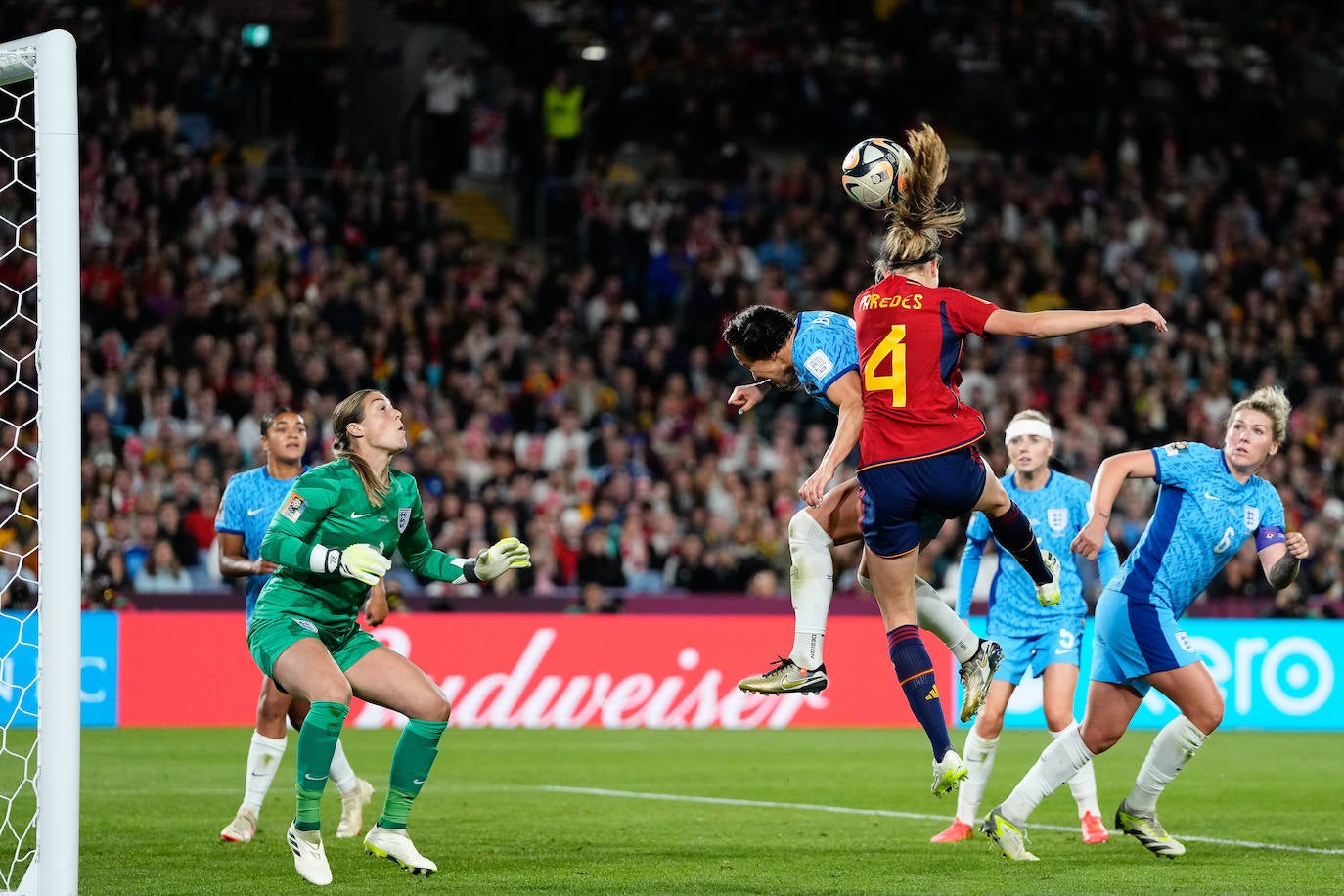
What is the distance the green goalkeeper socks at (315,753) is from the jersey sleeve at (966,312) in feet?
10.2

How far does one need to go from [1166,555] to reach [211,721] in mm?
10700

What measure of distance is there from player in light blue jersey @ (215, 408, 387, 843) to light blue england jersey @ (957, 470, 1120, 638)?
3.31m

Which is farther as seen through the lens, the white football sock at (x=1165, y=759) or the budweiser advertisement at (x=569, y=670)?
the budweiser advertisement at (x=569, y=670)

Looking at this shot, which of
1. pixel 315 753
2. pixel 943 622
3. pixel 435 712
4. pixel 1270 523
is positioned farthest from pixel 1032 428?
pixel 315 753

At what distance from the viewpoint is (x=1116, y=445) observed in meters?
22.4

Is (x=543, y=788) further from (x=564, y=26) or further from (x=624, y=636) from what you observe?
(x=564, y=26)

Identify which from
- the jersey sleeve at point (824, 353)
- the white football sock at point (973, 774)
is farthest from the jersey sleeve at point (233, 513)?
the white football sock at point (973, 774)

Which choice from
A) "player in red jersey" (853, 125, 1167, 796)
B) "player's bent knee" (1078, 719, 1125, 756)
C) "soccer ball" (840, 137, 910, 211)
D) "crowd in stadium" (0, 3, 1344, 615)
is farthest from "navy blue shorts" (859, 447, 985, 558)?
"crowd in stadium" (0, 3, 1344, 615)

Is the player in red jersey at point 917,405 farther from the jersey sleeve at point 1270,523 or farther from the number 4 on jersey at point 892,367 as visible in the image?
the jersey sleeve at point 1270,523

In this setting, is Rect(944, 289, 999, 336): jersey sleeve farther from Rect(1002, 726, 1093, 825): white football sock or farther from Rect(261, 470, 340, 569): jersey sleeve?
Rect(261, 470, 340, 569): jersey sleeve

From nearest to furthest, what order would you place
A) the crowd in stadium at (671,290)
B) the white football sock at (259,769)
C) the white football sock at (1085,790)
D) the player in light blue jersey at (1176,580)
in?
1. the player in light blue jersey at (1176,580)
2. the white football sock at (259,769)
3. the white football sock at (1085,790)
4. the crowd in stadium at (671,290)

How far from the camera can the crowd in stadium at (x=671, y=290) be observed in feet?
62.8

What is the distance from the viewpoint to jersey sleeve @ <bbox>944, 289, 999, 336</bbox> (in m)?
7.65

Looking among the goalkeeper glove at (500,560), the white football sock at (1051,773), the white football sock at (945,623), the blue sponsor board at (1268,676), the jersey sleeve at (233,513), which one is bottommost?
the blue sponsor board at (1268,676)
